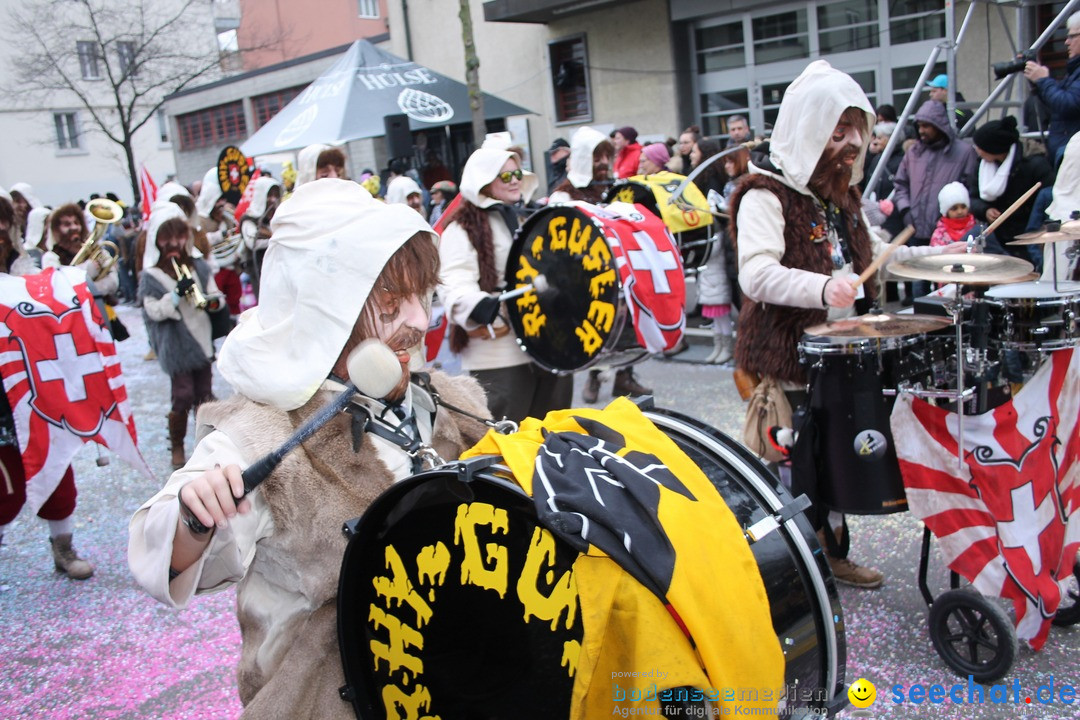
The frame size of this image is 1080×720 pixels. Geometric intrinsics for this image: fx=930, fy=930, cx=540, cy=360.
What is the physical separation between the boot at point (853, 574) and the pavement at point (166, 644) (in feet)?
0.11

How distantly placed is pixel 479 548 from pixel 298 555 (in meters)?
0.42

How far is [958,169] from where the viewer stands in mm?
7328

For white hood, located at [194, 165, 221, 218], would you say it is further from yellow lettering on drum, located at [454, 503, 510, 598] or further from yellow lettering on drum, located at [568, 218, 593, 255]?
yellow lettering on drum, located at [454, 503, 510, 598]

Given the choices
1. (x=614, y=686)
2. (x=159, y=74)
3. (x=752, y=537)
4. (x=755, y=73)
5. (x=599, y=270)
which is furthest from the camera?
(x=159, y=74)

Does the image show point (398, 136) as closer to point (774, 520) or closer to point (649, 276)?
point (649, 276)

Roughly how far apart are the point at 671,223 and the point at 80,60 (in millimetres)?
22367

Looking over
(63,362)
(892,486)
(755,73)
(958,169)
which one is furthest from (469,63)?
(892,486)

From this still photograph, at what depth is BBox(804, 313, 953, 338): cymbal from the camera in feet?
9.98

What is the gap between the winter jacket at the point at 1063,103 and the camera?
6.31 m

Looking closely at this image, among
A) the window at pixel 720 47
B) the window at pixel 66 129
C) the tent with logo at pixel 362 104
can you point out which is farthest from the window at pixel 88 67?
the window at pixel 720 47

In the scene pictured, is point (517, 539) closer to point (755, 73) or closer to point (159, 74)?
point (755, 73)

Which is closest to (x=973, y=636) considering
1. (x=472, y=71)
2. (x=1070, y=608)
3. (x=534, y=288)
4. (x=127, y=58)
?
(x=1070, y=608)

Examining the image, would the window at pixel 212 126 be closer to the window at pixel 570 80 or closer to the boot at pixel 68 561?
the window at pixel 570 80

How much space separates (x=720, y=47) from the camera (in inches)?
543
